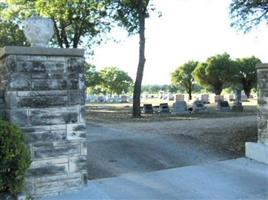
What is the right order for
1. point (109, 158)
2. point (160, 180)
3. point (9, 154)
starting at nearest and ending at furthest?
1. point (9, 154)
2. point (160, 180)
3. point (109, 158)

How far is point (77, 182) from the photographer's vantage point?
665 cm

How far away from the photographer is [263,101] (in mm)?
9203

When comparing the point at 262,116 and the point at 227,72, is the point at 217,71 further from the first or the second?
the point at 262,116

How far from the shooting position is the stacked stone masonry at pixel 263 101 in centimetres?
908

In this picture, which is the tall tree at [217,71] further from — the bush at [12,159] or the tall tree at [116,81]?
the bush at [12,159]

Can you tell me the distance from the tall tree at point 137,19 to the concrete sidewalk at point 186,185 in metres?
14.9

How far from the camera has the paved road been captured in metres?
8.51

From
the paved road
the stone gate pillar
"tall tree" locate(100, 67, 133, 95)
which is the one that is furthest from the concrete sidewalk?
"tall tree" locate(100, 67, 133, 95)

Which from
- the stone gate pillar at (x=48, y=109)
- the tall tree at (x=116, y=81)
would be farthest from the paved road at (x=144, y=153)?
the tall tree at (x=116, y=81)

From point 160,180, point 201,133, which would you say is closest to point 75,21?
point 201,133

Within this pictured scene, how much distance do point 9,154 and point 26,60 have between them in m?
1.41

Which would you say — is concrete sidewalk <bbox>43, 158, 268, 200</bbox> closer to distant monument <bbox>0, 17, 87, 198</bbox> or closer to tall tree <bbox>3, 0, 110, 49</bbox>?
distant monument <bbox>0, 17, 87, 198</bbox>

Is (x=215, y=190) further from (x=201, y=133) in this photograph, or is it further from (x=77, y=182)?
(x=201, y=133)

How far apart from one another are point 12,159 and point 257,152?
542cm
